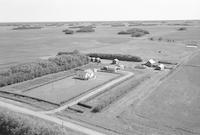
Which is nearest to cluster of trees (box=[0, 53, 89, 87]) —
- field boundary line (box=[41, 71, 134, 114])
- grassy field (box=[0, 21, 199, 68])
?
field boundary line (box=[41, 71, 134, 114])

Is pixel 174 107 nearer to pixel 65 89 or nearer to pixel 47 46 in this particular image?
pixel 65 89

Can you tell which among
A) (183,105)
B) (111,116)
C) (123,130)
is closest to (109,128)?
(123,130)

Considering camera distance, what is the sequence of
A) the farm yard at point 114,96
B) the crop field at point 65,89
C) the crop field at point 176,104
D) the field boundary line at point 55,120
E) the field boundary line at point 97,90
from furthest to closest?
the crop field at point 65,89, the field boundary line at point 97,90, the crop field at point 176,104, the farm yard at point 114,96, the field boundary line at point 55,120

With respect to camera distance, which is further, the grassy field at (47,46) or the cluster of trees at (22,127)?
the grassy field at (47,46)

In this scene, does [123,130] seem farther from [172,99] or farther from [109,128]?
[172,99]

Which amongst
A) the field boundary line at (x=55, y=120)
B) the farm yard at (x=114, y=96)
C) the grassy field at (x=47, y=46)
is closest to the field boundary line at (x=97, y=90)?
the farm yard at (x=114, y=96)

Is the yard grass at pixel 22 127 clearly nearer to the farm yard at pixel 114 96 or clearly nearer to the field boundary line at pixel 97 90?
the farm yard at pixel 114 96
